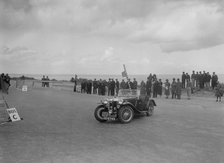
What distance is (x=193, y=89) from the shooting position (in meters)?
30.5

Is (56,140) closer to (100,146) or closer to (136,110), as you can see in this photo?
(100,146)

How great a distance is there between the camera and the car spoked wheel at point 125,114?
13.1 m

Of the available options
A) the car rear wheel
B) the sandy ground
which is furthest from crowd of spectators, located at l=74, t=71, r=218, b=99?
the sandy ground

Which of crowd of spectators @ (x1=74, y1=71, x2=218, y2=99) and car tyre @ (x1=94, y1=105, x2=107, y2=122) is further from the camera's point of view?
crowd of spectators @ (x1=74, y1=71, x2=218, y2=99)

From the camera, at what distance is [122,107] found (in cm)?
1334

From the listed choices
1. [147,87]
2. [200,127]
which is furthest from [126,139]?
[147,87]

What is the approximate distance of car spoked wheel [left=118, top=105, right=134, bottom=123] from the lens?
13.1 m

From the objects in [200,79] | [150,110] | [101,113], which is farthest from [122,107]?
[200,79]

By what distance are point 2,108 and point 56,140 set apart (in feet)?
30.3

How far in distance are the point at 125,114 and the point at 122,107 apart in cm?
34

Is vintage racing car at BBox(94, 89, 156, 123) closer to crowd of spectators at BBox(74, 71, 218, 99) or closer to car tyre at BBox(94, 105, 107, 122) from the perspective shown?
car tyre at BBox(94, 105, 107, 122)

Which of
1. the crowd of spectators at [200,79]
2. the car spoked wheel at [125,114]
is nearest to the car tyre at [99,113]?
the car spoked wheel at [125,114]

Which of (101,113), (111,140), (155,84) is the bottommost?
(111,140)

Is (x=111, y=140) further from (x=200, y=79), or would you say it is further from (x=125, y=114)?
(x=200, y=79)
